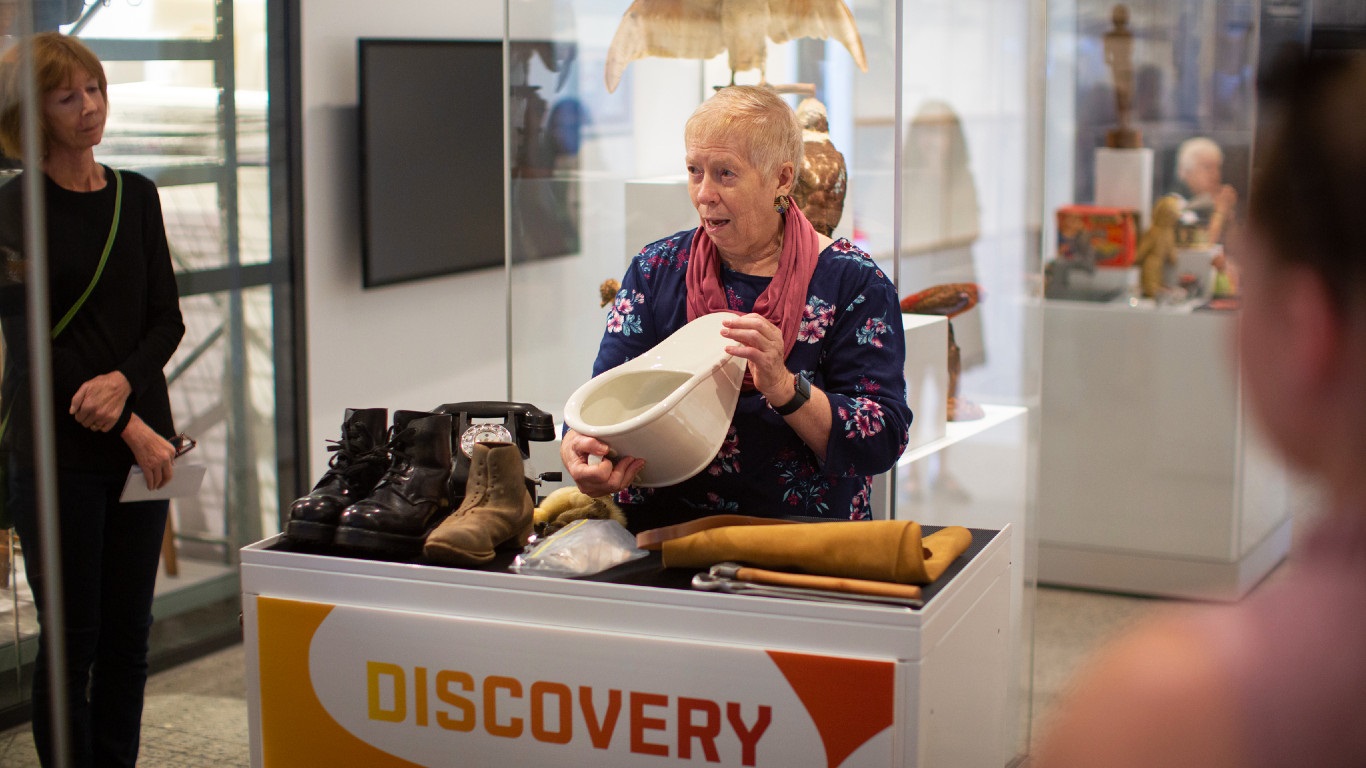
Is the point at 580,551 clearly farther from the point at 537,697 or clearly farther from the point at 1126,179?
the point at 1126,179

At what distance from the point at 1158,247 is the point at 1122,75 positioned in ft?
2.24

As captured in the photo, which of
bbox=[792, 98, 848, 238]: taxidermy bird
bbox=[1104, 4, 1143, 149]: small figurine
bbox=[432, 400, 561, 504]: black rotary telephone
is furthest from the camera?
bbox=[1104, 4, 1143, 149]: small figurine

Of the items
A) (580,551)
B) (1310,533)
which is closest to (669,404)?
(580,551)

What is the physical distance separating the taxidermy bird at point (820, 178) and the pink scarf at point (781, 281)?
78 centimetres

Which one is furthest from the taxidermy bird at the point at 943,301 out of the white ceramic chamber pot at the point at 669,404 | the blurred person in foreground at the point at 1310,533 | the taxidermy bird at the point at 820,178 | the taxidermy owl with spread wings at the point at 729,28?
the blurred person in foreground at the point at 1310,533

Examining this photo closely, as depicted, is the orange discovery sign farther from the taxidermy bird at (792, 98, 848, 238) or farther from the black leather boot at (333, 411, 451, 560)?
the taxidermy bird at (792, 98, 848, 238)

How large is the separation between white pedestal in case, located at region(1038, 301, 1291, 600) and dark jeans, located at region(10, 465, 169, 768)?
324 cm

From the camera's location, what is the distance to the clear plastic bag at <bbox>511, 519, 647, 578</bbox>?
1.80m

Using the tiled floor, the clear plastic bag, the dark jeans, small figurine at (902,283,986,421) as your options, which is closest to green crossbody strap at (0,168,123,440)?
the dark jeans

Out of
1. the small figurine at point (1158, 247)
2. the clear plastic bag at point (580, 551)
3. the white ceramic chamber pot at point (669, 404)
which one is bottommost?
the clear plastic bag at point (580, 551)

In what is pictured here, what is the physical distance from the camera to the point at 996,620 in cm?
197

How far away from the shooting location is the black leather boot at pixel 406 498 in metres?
1.86

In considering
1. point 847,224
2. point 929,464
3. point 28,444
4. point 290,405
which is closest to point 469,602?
point 28,444

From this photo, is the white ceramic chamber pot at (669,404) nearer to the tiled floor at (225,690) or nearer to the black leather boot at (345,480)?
the black leather boot at (345,480)
